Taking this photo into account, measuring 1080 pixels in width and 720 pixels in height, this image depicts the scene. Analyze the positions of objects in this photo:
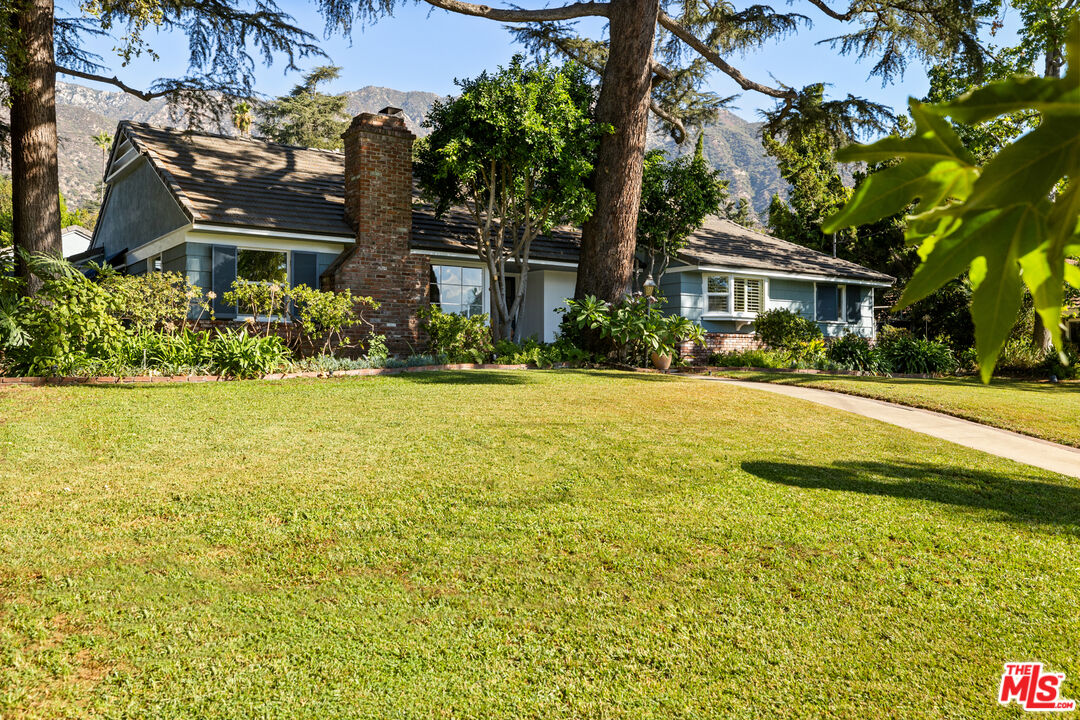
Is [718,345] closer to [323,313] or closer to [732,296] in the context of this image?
[732,296]

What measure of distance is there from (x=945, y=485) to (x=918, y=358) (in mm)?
14927

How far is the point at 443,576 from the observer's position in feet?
13.5

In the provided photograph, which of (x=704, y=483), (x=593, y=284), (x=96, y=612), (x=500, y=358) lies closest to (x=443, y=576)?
(x=96, y=612)

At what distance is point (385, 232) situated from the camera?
16734 mm

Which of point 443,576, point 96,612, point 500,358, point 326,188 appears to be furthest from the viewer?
point 326,188

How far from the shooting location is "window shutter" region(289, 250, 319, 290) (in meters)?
16.6

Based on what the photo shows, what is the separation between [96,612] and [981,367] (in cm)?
404

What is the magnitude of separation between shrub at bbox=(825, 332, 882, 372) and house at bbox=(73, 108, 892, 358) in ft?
7.96

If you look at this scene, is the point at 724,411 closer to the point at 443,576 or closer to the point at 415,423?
the point at 415,423

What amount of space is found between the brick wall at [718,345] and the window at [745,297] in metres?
1.03

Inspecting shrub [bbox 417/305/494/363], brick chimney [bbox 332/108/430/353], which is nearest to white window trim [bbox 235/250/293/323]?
brick chimney [bbox 332/108/430/353]

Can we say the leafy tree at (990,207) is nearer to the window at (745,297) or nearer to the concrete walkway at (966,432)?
the concrete walkway at (966,432)

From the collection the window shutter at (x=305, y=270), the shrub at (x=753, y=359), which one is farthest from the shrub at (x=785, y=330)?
the window shutter at (x=305, y=270)

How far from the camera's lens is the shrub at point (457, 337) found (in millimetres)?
15016
